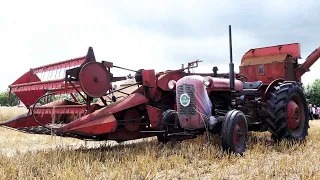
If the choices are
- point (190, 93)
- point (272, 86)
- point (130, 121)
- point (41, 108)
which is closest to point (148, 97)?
point (130, 121)

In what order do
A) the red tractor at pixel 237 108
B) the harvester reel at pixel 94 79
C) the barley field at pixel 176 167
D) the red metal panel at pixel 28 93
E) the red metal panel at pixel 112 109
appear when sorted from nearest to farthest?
the barley field at pixel 176 167
the red metal panel at pixel 112 109
the red tractor at pixel 237 108
the harvester reel at pixel 94 79
the red metal panel at pixel 28 93

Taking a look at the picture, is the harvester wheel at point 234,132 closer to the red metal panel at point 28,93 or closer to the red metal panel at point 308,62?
the red metal panel at point 28,93

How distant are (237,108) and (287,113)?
1.02 meters

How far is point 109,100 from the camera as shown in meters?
6.43

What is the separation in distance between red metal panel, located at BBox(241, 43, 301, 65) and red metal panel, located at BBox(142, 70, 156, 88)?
12.7 feet

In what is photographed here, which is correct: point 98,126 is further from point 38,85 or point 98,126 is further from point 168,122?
point 38,85

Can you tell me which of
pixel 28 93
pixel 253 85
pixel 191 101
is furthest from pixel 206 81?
pixel 28 93

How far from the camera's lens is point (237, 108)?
573 cm

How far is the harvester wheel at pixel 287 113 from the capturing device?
5.74 meters

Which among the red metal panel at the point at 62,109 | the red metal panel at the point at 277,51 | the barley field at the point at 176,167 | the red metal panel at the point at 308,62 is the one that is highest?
the red metal panel at the point at 277,51

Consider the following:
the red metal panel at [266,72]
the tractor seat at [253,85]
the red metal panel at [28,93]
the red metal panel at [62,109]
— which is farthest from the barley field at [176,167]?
the red metal panel at [266,72]

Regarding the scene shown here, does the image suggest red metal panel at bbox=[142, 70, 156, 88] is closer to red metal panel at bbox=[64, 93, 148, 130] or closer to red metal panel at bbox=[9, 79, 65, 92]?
red metal panel at bbox=[64, 93, 148, 130]

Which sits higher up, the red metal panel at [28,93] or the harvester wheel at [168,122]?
the red metal panel at [28,93]

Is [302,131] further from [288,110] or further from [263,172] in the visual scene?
[263,172]
